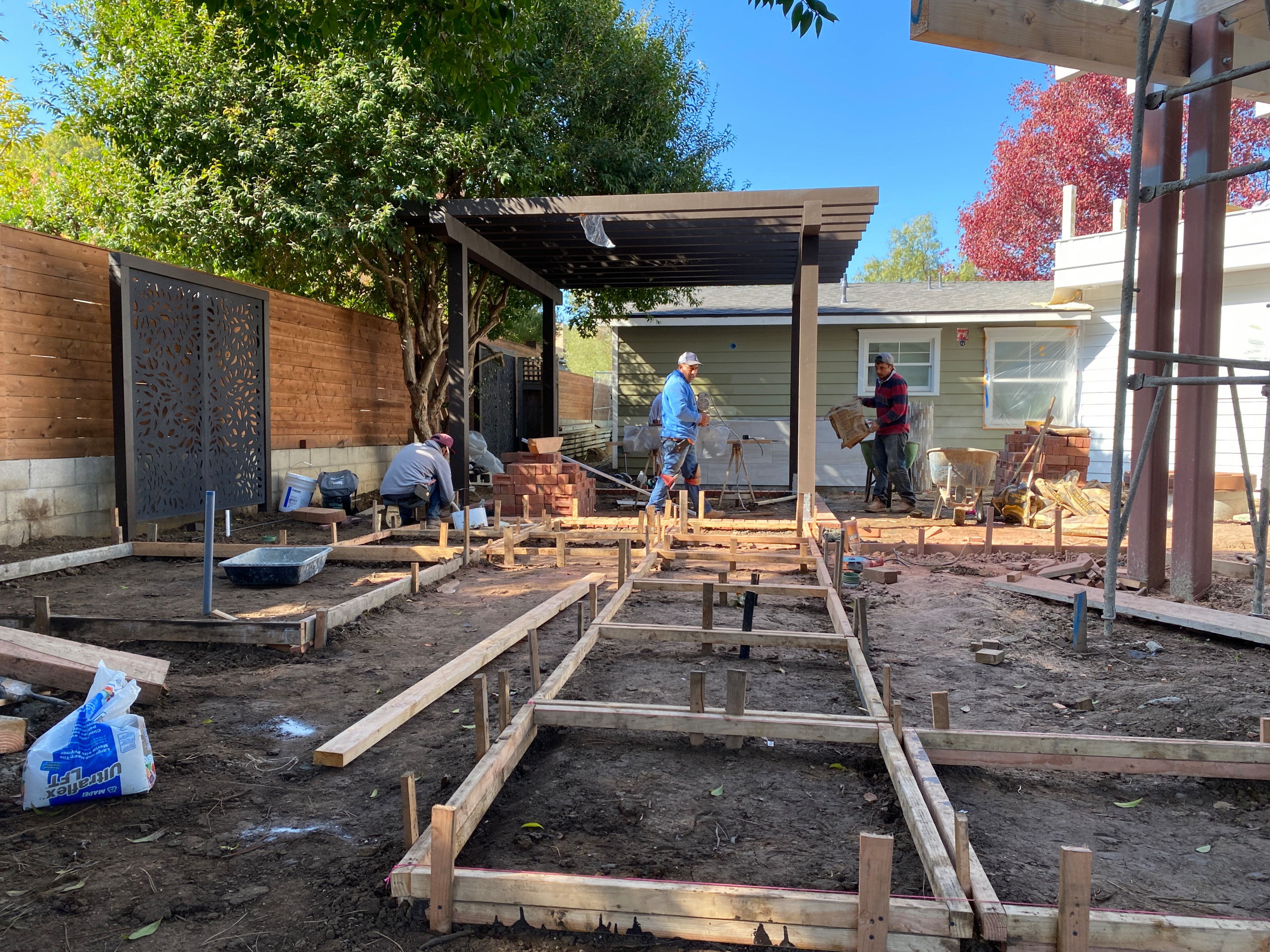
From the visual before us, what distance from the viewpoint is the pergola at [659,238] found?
900 cm

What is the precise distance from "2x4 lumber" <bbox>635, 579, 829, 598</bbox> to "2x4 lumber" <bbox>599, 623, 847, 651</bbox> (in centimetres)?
89

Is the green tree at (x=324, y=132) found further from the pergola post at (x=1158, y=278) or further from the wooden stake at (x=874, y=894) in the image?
the wooden stake at (x=874, y=894)

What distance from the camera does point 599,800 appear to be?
274cm

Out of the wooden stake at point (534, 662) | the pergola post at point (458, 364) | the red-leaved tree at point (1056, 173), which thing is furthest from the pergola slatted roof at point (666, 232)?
the red-leaved tree at point (1056, 173)

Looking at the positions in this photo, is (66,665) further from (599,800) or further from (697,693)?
(697,693)

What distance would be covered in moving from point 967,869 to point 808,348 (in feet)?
26.1

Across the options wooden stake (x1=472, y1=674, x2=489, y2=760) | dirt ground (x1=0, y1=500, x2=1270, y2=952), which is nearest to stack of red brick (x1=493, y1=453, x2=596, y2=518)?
dirt ground (x1=0, y1=500, x2=1270, y2=952)

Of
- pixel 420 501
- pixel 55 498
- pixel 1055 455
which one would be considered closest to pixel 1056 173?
pixel 1055 455

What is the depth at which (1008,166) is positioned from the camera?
28.0 m

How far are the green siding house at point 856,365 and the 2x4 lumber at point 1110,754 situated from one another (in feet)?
39.3

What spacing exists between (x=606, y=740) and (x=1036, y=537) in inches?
259

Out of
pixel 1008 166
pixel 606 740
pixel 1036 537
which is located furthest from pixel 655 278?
pixel 1008 166

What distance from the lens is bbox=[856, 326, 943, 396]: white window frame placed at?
1495cm

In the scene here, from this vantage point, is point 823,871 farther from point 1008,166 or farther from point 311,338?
point 1008,166
